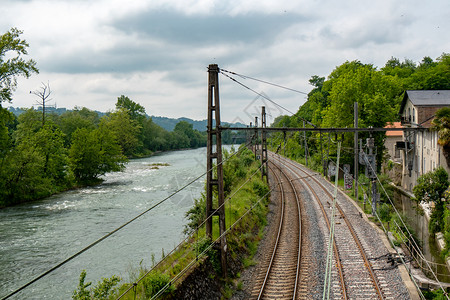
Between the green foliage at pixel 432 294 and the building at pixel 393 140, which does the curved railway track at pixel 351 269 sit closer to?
the green foliage at pixel 432 294

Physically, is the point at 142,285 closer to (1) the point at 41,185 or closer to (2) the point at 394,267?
(2) the point at 394,267

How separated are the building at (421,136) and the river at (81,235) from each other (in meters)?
19.1

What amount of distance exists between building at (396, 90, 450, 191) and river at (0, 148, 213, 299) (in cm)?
1906

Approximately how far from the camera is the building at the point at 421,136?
2808cm

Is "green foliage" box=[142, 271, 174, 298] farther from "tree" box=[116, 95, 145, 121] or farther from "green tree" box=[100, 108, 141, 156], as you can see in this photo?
"tree" box=[116, 95, 145, 121]

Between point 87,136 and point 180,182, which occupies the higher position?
point 87,136

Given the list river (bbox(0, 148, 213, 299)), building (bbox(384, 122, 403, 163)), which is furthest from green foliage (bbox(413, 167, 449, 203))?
building (bbox(384, 122, 403, 163))

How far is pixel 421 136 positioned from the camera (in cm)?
3134

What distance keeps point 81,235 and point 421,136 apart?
27.7 metres

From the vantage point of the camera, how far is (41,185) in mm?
35656

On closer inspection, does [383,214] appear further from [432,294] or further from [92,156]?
[92,156]

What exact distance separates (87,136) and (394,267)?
43.9m

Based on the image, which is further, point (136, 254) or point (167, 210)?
point (167, 210)

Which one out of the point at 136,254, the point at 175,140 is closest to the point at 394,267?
the point at 136,254
